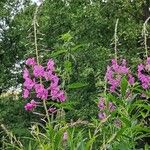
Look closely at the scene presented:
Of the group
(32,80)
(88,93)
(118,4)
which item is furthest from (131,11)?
(32,80)

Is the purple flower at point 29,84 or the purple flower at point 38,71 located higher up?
the purple flower at point 38,71

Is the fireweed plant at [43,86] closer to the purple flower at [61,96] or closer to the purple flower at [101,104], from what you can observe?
the purple flower at [61,96]

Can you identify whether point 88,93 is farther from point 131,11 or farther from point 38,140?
point 38,140

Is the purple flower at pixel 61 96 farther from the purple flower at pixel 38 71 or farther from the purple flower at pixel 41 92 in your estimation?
the purple flower at pixel 38 71

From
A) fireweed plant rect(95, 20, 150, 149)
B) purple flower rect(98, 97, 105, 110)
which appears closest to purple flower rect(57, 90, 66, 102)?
fireweed plant rect(95, 20, 150, 149)

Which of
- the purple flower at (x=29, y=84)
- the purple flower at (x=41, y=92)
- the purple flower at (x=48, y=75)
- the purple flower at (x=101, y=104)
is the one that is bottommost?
the purple flower at (x=101, y=104)

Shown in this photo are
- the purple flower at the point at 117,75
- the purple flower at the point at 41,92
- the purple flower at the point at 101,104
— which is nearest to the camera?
the purple flower at the point at 41,92

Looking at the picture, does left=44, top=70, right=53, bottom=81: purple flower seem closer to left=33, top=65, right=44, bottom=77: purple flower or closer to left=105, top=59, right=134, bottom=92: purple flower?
left=33, top=65, right=44, bottom=77: purple flower

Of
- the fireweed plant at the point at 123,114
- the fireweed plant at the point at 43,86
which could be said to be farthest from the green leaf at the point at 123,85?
the fireweed plant at the point at 43,86

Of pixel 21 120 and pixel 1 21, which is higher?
pixel 1 21

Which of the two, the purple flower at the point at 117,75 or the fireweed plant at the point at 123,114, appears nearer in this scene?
the fireweed plant at the point at 123,114

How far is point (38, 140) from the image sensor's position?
385cm

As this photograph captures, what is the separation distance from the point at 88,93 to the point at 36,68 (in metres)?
21.3

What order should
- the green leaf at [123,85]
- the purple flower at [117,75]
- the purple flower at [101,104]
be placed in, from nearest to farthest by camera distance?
1. the green leaf at [123,85]
2. the purple flower at [101,104]
3. the purple flower at [117,75]
